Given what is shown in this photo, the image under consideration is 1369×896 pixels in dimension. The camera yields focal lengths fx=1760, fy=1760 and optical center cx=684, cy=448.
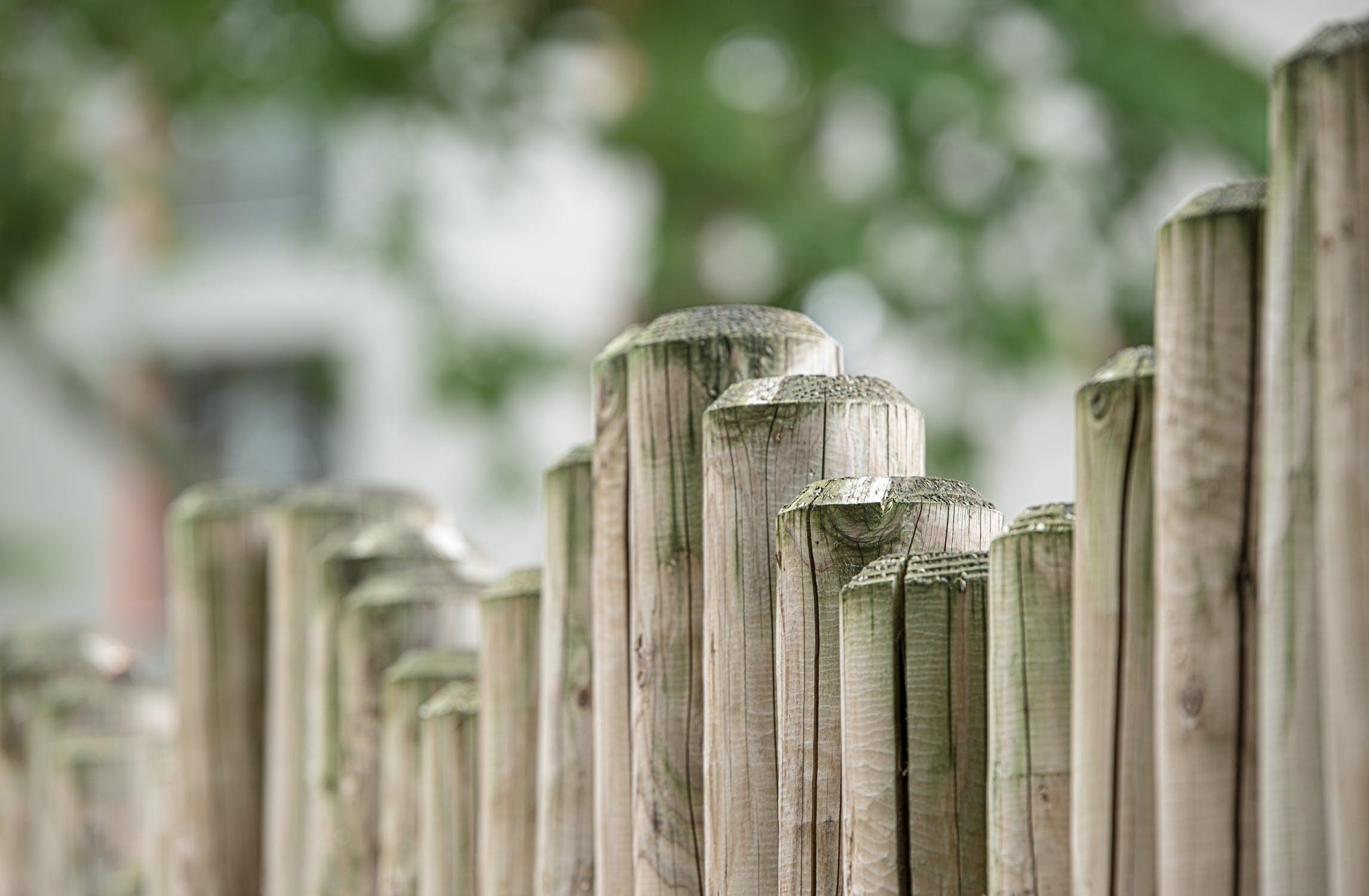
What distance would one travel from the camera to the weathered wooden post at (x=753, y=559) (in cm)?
161

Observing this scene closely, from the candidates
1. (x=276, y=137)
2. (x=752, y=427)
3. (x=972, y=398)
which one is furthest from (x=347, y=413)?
(x=752, y=427)

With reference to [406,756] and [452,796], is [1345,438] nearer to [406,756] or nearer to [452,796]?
[452,796]

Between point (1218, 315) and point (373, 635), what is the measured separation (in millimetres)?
1353

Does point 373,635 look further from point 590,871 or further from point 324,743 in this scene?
point 590,871

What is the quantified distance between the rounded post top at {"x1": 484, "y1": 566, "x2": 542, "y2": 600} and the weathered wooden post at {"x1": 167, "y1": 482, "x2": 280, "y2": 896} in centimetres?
61

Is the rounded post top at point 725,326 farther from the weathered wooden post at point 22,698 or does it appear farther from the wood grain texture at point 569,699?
the weathered wooden post at point 22,698

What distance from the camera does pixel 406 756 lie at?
2189 millimetres

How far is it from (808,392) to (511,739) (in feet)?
2.10

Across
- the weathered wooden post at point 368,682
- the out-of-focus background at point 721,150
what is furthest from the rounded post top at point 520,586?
the out-of-focus background at point 721,150

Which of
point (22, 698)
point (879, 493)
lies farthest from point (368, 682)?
point (22, 698)

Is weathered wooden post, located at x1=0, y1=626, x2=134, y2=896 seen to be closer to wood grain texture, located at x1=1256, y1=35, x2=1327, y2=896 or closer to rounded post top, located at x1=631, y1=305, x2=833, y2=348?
rounded post top, located at x1=631, y1=305, x2=833, y2=348

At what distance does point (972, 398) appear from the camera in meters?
6.57

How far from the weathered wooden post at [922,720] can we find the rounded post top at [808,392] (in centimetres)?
21

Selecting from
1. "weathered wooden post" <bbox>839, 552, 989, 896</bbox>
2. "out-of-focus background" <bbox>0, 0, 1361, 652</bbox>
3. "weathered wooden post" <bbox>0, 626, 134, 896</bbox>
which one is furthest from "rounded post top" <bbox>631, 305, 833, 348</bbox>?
"out-of-focus background" <bbox>0, 0, 1361, 652</bbox>
